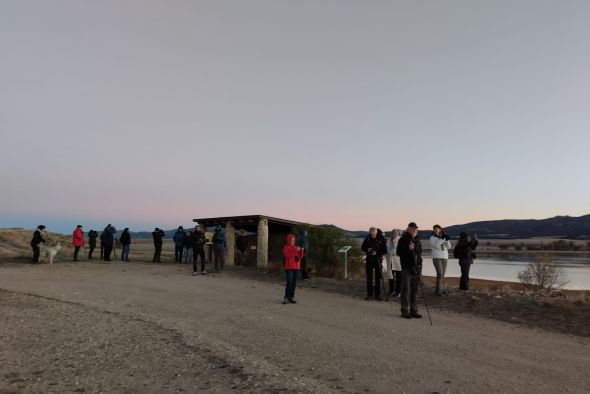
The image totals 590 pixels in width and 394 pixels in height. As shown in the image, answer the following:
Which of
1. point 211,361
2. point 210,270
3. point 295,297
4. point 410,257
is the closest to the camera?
point 211,361

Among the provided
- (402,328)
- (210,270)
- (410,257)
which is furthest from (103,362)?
(210,270)

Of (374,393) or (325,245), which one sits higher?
(325,245)

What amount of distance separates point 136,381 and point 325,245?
15689 mm

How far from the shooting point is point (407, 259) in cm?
1009

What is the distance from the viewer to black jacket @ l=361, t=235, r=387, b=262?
12320 mm

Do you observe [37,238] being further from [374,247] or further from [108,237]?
[374,247]

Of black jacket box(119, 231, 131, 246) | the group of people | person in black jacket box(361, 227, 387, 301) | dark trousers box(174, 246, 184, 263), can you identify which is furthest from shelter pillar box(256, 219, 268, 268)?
person in black jacket box(361, 227, 387, 301)

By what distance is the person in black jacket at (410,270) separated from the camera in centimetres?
989

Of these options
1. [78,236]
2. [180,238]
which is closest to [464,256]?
[180,238]

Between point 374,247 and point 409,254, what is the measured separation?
90.1 inches

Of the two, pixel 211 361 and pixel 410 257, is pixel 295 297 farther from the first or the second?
pixel 211 361

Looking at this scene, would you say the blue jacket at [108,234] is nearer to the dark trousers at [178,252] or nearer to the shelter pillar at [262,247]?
the dark trousers at [178,252]

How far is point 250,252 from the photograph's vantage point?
2469cm

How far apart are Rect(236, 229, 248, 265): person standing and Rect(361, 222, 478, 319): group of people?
1077 cm
